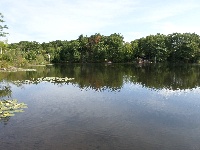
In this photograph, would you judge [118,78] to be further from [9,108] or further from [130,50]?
[130,50]

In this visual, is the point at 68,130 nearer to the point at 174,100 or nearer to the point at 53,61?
the point at 174,100

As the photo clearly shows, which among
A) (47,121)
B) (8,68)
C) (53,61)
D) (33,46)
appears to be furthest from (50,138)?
(33,46)

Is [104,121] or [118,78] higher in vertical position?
[118,78]

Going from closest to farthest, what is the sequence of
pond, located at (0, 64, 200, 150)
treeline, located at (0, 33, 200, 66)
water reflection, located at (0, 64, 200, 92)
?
1. pond, located at (0, 64, 200, 150)
2. water reflection, located at (0, 64, 200, 92)
3. treeline, located at (0, 33, 200, 66)

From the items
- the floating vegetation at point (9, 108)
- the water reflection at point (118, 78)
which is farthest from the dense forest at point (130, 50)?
the floating vegetation at point (9, 108)

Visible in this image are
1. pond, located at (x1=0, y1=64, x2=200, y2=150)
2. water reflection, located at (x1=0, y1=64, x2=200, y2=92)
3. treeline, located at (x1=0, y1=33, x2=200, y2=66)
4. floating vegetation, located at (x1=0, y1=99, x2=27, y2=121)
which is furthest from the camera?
treeline, located at (x1=0, y1=33, x2=200, y2=66)

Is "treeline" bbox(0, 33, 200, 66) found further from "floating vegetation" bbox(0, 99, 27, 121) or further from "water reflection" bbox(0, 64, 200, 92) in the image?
"floating vegetation" bbox(0, 99, 27, 121)

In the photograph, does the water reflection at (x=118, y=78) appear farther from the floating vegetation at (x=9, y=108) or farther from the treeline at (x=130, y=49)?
the treeline at (x=130, y=49)

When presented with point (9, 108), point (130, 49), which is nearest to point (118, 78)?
point (9, 108)

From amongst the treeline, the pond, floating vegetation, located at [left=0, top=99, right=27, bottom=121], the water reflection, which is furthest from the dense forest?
floating vegetation, located at [left=0, top=99, right=27, bottom=121]

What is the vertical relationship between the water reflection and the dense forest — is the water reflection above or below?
below

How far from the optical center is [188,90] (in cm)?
3291

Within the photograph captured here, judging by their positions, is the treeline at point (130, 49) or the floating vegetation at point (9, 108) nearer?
the floating vegetation at point (9, 108)

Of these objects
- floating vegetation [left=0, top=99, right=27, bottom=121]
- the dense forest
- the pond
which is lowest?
the pond
